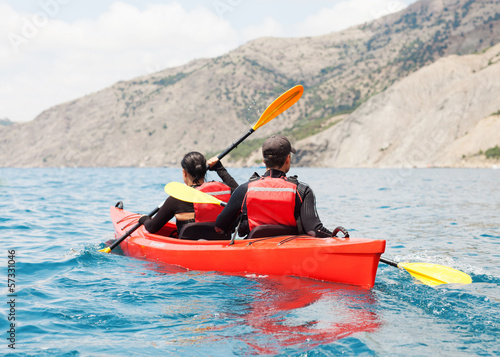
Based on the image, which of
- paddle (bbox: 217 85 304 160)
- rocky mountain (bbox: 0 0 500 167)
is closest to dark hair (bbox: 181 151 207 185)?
paddle (bbox: 217 85 304 160)

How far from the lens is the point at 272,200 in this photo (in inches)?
185

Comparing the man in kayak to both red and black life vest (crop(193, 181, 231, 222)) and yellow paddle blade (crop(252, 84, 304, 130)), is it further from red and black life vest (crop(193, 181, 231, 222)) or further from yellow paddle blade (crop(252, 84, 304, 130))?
yellow paddle blade (crop(252, 84, 304, 130))

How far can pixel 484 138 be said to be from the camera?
2008 inches

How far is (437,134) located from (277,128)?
68521 millimetres

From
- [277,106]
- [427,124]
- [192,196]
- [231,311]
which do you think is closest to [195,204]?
→ [192,196]

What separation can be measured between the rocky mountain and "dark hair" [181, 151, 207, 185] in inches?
2343

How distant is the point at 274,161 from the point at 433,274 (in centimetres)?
218

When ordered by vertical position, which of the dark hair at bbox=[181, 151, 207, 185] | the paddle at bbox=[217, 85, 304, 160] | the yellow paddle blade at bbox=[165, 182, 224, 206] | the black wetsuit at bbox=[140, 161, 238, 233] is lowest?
the black wetsuit at bbox=[140, 161, 238, 233]

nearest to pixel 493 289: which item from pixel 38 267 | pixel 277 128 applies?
pixel 38 267

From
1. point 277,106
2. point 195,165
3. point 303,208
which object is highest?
point 277,106

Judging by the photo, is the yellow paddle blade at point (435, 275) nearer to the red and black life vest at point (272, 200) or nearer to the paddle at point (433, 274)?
the paddle at point (433, 274)

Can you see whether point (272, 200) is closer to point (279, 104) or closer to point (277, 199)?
point (277, 199)

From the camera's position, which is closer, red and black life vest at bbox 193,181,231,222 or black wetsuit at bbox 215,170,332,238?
black wetsuit at bbox 215,170,332,238

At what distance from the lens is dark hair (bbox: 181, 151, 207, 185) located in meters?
5.58
